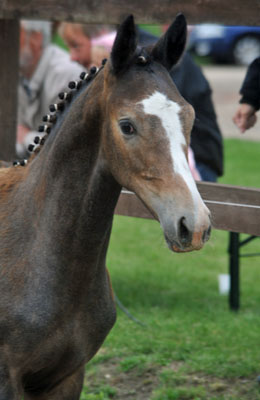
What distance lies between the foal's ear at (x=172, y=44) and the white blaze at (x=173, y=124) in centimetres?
24

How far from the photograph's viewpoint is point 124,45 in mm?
2527

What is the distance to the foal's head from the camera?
7.73 feet

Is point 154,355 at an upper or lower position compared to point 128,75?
lower

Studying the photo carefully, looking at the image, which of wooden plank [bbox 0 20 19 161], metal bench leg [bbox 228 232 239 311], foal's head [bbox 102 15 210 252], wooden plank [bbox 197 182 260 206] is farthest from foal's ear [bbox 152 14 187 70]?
metal bench leg [bbox 228 232 239 311]

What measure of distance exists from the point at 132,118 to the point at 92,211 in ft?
1.48

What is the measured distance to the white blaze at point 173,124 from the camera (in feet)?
7.88

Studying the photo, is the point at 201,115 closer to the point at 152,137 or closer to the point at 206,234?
the point at 152,137

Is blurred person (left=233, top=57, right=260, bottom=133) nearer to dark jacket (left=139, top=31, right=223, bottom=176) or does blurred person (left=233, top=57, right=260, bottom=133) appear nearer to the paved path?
dark jacket (left=139, top=31, right=223, bottom=176)

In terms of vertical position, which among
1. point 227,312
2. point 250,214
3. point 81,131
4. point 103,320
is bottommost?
point 227,312

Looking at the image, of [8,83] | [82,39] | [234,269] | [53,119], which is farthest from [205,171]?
[53,119]

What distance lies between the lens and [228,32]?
19531 millimetres

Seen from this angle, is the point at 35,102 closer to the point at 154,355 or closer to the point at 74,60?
the point at 74,60

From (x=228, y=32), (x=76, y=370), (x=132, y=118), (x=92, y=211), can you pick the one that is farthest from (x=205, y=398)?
(x=228, y=32)

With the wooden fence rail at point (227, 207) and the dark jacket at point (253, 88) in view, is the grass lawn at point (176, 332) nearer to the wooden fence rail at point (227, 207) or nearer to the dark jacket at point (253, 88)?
the wooden fence rail at point (227, 207)
